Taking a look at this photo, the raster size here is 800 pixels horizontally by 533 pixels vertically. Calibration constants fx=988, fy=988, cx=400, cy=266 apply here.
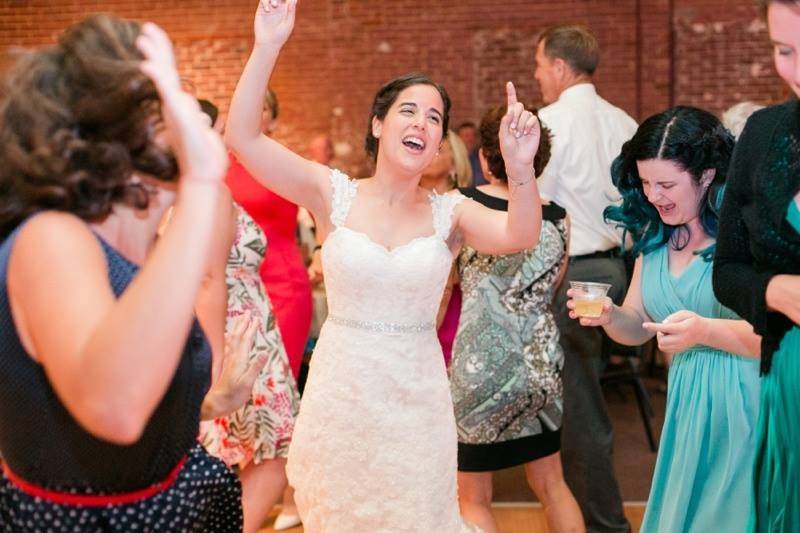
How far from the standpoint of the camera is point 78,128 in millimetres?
1362

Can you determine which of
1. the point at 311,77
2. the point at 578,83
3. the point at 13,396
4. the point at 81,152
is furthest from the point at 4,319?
the point at 311,77

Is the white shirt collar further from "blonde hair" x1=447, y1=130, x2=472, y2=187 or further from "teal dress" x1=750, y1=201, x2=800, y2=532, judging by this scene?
"teal dress" x1=750, y1=201, x2=800, y2=532

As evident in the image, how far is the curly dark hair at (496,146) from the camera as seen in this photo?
3.48m

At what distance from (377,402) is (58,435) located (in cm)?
133

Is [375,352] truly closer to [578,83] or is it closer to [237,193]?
[237,193]

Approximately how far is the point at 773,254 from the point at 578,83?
2848 millimetres

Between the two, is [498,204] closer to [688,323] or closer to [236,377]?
[688,323]

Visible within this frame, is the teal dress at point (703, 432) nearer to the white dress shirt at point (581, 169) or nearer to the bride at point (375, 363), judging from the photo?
the bride at point (375, 363)

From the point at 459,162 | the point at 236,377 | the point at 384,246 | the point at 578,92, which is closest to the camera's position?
the point at 236,377

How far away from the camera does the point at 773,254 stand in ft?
6.03

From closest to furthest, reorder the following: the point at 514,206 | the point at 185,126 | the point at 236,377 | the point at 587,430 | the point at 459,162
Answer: the point at 185,126
the point at 236,377
the point at 514,206
the point at 587,430
the point at 459,162

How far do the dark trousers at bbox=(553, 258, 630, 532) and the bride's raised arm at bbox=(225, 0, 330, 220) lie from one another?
1470 millimetres

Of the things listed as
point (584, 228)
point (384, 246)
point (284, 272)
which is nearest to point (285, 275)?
point (284, 272)

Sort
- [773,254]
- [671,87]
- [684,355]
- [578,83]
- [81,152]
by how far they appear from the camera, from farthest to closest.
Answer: [671,87] < [578,83] < [684,355] < [773,254] < [81,152]
